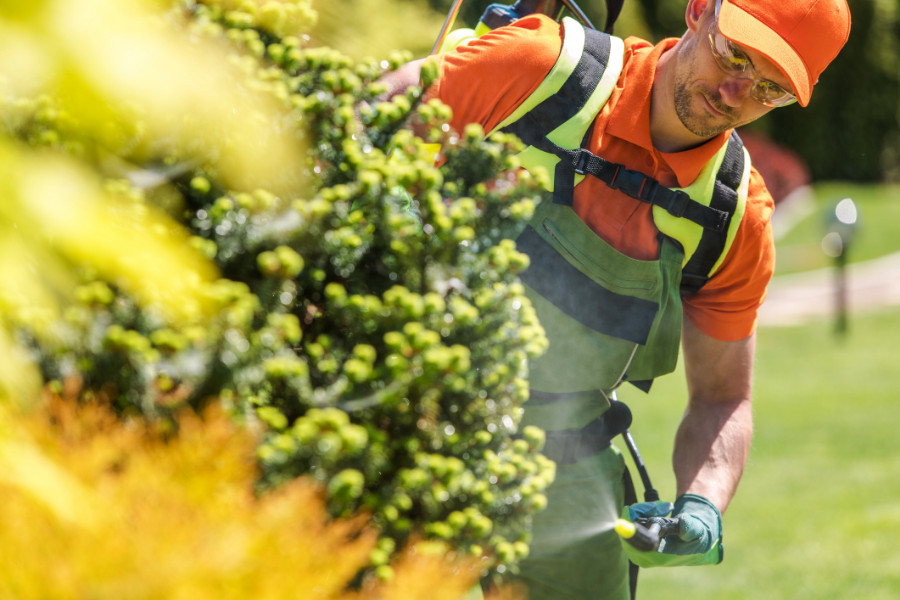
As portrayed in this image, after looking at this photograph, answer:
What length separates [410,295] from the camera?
107 centimetres

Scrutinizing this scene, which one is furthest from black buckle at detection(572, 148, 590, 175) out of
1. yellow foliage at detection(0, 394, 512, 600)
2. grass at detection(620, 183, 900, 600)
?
grass at detection(620, 183, 900, 600)

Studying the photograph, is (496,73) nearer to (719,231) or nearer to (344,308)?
(719,231)

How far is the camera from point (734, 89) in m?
1.82

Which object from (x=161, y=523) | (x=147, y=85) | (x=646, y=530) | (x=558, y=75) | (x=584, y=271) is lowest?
(x=646, y=530)

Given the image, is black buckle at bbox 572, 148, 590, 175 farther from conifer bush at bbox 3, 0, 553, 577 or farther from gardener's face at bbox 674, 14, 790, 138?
conifer bush at bbox 3, 0, 553, 577

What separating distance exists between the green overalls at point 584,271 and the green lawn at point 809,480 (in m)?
2.57

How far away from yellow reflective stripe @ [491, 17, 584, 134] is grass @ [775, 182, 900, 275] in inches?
409

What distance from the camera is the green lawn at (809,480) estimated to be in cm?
426

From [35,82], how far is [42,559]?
0.47 m

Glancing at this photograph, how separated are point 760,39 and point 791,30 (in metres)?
0.10

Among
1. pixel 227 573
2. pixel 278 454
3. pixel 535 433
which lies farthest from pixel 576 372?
pixel 227 573

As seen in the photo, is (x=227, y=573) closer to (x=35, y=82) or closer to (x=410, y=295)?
(x=410, y=295)

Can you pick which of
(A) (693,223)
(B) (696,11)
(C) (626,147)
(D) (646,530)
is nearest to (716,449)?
(D) (646,530)

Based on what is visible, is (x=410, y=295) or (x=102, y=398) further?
(x=410, y=295)
